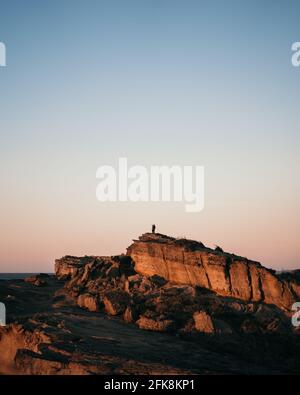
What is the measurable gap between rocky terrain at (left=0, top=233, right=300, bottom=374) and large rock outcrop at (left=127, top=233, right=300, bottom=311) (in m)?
0.12

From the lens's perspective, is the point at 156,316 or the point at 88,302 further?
the point at 88,302

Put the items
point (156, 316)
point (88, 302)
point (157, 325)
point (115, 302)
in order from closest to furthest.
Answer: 1. point (157, 325)
2. point (156, 316)
3. point (115, 302)
4. point (88, 302)

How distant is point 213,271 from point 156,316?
12020mm

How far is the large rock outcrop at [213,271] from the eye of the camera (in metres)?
59.3

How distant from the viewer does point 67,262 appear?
7650 cm

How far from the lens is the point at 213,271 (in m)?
61.2

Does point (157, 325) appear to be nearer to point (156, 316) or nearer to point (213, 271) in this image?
point (156, 316)

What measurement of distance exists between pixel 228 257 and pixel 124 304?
1519cm

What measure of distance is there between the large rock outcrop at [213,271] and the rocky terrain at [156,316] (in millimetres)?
119

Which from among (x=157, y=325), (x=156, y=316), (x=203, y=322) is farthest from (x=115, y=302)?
(x=203, y=322)
